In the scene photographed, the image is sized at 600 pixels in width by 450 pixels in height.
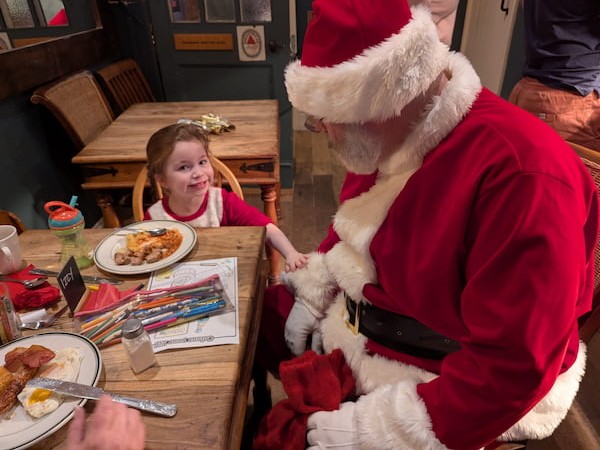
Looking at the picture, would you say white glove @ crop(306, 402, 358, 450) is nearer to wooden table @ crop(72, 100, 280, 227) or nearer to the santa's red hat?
the santa's red hat

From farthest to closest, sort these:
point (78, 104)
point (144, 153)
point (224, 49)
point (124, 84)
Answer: point (224, 49)
point (124, 84)
point (78, 104)
point (144, 153)

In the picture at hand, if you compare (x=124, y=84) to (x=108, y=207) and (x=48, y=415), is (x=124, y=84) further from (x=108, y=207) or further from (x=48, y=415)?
(x=48, y=415)

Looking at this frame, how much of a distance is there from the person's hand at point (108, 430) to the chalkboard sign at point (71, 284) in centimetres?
33

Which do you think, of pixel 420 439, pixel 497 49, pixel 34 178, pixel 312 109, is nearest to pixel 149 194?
pixel 34 178

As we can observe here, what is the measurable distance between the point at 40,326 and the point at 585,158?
1306 mm

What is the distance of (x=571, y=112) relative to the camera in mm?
1966

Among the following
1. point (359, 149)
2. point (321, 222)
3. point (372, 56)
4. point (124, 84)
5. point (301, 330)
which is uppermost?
point (372, 56)

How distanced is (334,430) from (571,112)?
1.91 metres

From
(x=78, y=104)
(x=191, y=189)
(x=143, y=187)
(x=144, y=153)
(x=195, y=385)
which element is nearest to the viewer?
(x=195, y=385)

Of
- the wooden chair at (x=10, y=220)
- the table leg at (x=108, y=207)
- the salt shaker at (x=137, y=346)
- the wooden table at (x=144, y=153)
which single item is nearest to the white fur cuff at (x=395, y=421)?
the salt shaker at (x=137, y=346)

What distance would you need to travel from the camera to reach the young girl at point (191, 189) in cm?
142

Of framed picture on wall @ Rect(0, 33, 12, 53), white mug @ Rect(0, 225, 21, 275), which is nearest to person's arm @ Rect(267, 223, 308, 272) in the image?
white mug @ Rect(0, 225, 21, 275)

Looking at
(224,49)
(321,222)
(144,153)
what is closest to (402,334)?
(144,153)

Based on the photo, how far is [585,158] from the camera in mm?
1030
